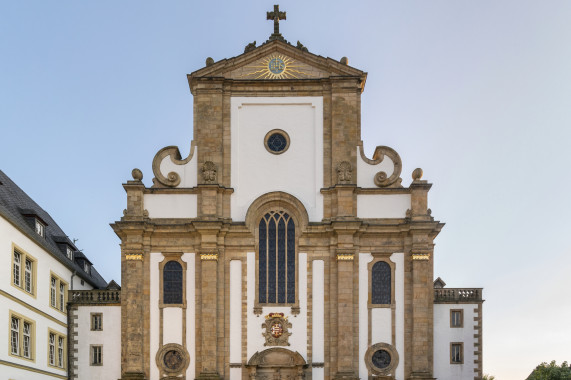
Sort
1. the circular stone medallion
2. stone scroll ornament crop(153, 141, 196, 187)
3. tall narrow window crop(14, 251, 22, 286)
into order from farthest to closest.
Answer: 1. the circular stone medallion
2. stone scroll ornament crop(153, 141, 196, 187)
3. tall narrow window crop(14, 251, 22, 286)

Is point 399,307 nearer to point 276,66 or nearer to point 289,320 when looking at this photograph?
point 289,320

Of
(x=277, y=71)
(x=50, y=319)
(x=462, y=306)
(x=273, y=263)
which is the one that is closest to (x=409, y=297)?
(x=462, y=306)

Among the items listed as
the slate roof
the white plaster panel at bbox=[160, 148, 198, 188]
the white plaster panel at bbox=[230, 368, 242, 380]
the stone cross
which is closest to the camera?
the slate roof

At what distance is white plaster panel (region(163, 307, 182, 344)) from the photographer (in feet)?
130

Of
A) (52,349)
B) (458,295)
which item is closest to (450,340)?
(458,295)

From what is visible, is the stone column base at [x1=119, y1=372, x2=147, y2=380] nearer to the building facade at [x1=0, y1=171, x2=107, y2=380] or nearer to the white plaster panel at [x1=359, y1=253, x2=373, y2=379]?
the building facade at [x1=0, y1=171, x2=107, y2=380]

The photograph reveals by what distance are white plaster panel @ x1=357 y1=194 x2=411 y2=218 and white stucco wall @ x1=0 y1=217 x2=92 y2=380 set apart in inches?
605

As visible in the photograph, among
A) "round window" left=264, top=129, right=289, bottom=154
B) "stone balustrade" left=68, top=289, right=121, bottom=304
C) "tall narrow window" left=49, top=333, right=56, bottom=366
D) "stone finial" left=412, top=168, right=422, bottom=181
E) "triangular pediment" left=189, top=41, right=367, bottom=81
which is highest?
"triangular pediment" left=189, top=41, right=367, bottom=81

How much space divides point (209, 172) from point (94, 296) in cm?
845

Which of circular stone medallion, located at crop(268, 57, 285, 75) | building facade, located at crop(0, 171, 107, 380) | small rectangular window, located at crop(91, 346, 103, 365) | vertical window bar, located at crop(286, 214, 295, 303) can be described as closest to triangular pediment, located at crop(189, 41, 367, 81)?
circular stone medallion, located at crop(268, 57, 285, 75)

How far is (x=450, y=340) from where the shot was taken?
40031 mm

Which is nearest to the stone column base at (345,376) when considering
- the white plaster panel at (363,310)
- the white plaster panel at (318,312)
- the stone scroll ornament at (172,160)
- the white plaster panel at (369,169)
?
the white plaster panel at (363,310)

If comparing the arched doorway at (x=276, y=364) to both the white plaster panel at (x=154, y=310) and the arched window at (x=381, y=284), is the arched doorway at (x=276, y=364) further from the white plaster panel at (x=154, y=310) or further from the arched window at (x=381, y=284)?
the arched window at (x=381, y=284)

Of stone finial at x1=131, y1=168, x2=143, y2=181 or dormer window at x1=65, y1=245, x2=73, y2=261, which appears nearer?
stone finial at x1=131, y1=168, x2=143, y2=181
